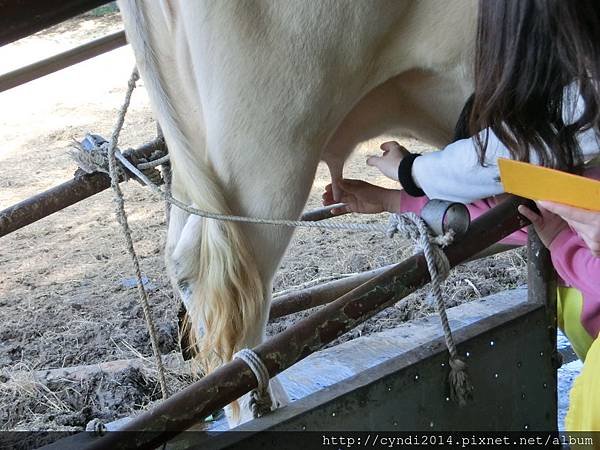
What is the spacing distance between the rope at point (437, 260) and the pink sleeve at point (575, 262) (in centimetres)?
23

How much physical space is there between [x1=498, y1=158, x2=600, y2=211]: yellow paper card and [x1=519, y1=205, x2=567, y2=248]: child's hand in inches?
9.4

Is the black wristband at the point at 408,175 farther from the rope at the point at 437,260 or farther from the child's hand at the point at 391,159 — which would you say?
the rope at the point at 437,260

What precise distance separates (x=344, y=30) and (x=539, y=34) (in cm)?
36

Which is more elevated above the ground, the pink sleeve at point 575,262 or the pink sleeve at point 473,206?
the pink sleeve at point 473,206

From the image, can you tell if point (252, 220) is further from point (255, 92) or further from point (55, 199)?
point (55, 199)

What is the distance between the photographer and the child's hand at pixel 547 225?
45.1 inches

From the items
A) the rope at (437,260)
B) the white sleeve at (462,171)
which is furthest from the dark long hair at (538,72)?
the rope at (437,260)

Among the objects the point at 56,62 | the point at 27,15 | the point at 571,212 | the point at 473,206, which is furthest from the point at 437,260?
the point at 56,62

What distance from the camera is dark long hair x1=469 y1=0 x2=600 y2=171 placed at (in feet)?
3.04

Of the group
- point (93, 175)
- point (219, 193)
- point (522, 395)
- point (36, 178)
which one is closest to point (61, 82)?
point (36, 178)

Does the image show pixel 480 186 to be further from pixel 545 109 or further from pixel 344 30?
pixel 344 30

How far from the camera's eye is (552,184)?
0.89 meters

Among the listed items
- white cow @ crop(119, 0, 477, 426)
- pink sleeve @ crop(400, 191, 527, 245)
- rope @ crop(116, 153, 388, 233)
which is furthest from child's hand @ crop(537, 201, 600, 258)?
white cow @ crop(119, 0, 477, 426)

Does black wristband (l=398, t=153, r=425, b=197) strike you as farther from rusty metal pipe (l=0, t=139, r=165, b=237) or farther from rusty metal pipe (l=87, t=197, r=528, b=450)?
rusty metal pipe (l=0, t=139, r=165, b=237)
